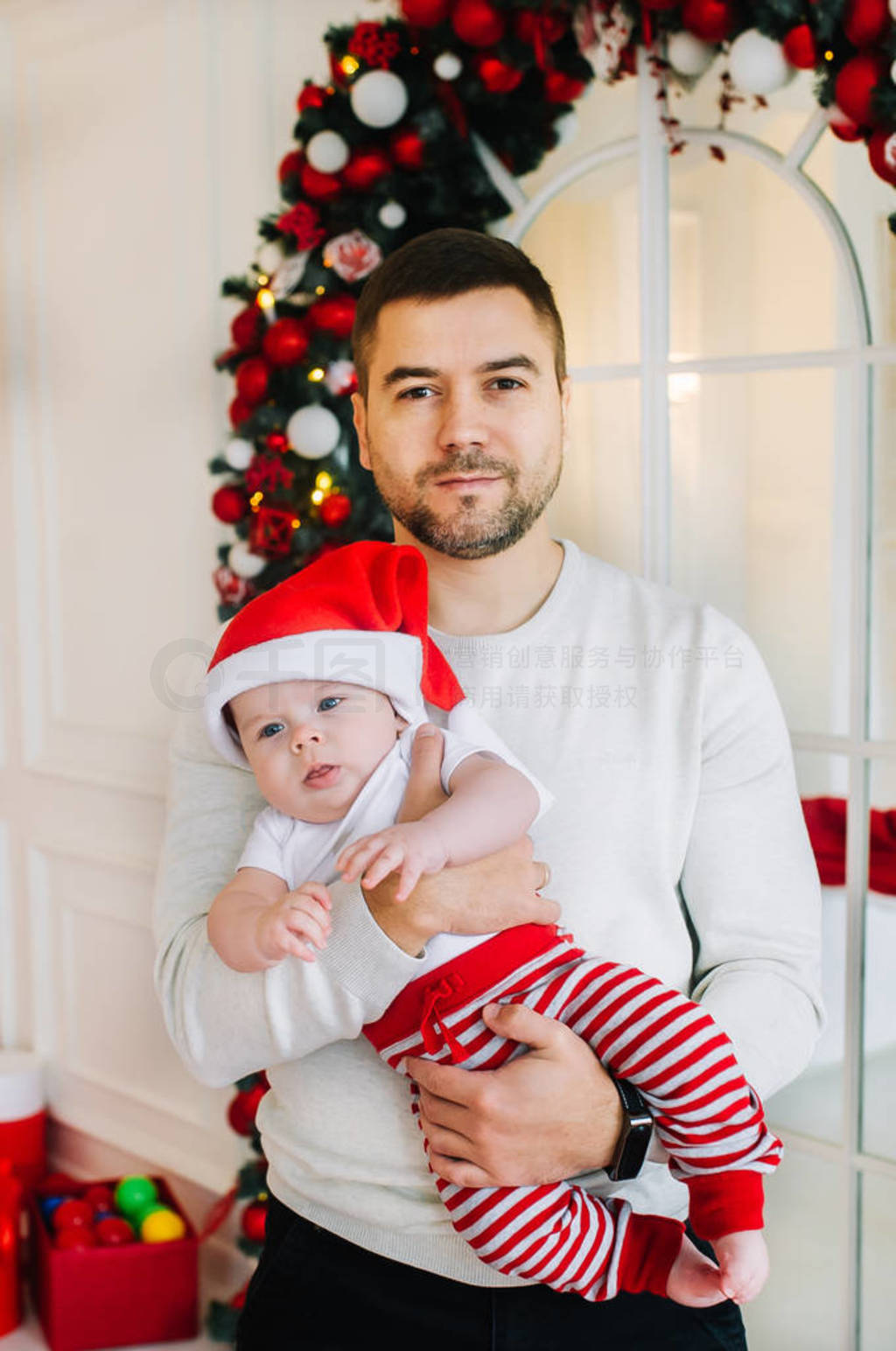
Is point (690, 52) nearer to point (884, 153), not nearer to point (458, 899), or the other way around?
point (884, 153)

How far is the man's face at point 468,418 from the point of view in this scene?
1.60 metres

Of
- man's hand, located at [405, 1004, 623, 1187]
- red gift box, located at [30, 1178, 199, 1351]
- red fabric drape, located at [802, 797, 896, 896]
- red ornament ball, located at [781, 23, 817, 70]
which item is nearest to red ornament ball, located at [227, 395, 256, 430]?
red ornament ball, located at [781, 23, 817, 70]

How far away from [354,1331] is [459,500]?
1016 mm

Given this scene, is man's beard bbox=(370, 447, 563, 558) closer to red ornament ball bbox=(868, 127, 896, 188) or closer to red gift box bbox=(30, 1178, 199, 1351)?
red ornament ball bbox=(868, 127, 896, 188)

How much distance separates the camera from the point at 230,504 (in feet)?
7.45

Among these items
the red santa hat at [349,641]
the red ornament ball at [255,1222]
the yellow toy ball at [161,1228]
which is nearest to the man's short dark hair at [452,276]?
the red santa hat at [349,641]

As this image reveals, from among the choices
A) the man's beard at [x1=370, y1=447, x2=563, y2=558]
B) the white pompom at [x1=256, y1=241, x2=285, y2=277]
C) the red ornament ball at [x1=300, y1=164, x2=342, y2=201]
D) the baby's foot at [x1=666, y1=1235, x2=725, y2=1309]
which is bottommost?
the baby's foot at [x1=666, y1=1235, x2=725, y2=1309]

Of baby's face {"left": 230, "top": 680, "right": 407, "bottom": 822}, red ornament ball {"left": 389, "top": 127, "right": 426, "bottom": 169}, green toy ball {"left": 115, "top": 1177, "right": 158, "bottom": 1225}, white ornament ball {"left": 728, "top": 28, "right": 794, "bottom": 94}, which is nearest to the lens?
baby's face {"left": 230, "top": 680, "right": 407, "bottom": 822}

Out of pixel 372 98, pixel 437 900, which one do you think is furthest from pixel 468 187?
pixel 437 900

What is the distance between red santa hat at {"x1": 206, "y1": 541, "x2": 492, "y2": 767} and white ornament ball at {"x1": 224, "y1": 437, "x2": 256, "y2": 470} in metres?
0.75

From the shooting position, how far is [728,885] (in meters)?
1.51

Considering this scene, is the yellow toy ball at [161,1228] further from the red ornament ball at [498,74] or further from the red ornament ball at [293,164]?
the red ornament ball at [498,74]

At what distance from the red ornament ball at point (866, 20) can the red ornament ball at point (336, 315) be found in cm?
86

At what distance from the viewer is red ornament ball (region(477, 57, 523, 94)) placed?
75.8 inches
